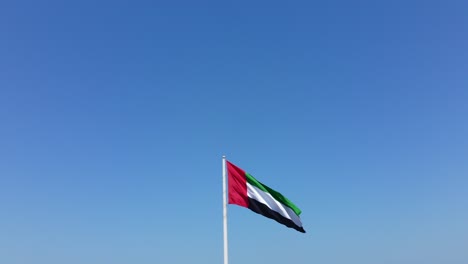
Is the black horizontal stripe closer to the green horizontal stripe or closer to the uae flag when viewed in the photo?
the uae flag

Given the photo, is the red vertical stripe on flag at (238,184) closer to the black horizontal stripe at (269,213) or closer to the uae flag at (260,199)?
the uae flag at (260,199)

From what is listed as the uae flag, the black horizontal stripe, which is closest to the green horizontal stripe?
the uae flag

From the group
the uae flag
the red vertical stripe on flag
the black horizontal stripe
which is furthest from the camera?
the black horizontal stripe

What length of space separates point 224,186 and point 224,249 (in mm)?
2818

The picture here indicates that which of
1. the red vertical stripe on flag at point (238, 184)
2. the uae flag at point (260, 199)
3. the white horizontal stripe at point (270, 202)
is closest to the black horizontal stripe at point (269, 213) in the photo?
the uae flag at point (260, 199)

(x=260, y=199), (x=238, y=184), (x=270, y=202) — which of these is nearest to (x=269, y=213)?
(x=270, y=202)

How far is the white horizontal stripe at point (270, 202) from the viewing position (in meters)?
22.7

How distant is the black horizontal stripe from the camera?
22.5m

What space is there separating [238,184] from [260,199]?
1.43 metres

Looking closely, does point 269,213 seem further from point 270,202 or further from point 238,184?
point 238,184

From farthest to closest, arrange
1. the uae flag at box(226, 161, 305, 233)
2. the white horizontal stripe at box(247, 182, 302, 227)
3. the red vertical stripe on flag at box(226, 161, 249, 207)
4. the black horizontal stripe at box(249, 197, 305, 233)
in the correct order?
1. the white horizontal stripe at box(247, 182, 302, 227)
2. the black horizontal stripe at box(249, 197, 305, 233)
3. the uae flag at box(226, 161, 305, 233)
4. the red vertical stripe on flag at box(226, 161, 249, 207)

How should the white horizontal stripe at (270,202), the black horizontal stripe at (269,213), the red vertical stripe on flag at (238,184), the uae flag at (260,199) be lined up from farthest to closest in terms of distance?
the white horizontal stripe at (270,202), the black horizontal stripe at (269,213), the uae flag at (260,199), the red vertical stripe on flag at (238,184)

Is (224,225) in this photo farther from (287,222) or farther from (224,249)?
(287,222)

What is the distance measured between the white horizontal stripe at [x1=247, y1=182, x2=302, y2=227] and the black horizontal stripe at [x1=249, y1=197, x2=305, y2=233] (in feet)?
0.53
